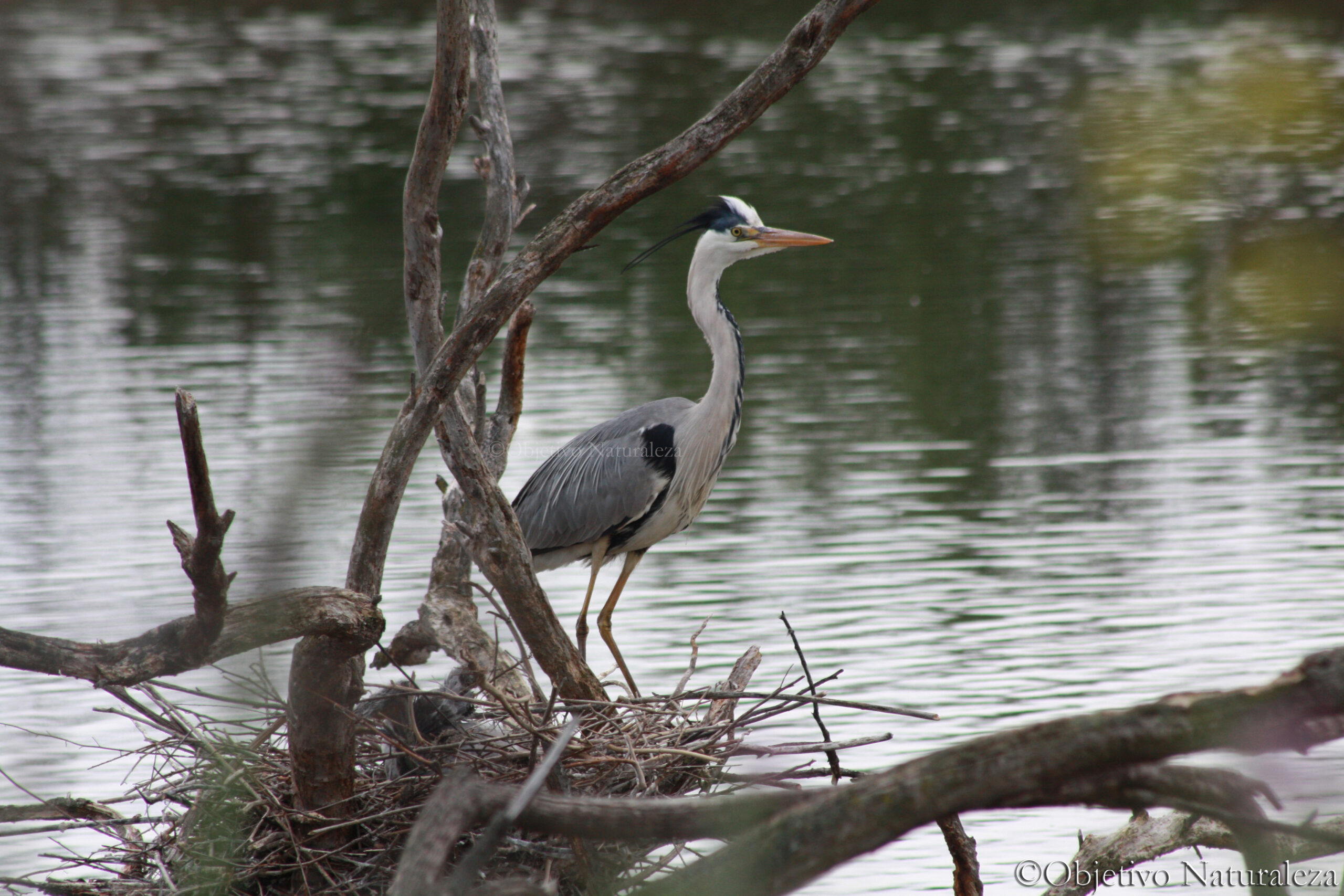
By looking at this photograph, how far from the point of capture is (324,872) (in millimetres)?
3730

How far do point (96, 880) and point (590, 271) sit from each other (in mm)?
11802

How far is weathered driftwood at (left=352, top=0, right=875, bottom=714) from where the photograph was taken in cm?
352

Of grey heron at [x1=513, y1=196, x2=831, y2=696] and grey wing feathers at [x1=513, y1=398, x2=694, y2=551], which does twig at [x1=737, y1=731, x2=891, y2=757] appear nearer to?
grey heron at [x1=513, y1=196, x2=831, y2=696]

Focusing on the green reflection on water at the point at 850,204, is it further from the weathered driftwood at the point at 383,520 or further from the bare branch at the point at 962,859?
the bare branch at the point at 962,859

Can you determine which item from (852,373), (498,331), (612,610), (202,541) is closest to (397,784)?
(498,331)

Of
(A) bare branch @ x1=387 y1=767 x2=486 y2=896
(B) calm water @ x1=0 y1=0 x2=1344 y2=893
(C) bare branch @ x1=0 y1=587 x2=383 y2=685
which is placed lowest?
(B) calm water @ x1=0 y1=0 x2=1344 y2=893

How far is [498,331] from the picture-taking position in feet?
12.5

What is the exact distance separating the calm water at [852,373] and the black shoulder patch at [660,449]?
40.1 inches

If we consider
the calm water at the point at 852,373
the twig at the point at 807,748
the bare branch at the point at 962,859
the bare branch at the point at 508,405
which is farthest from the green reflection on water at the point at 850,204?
the bare branch at the point at 962,859

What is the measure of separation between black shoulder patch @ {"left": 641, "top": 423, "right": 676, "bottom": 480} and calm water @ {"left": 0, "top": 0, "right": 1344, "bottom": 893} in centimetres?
102

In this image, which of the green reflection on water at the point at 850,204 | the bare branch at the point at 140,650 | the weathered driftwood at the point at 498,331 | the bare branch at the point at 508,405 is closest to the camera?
the bare branch at the point at 140,650

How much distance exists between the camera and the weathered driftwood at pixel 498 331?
11.6ft

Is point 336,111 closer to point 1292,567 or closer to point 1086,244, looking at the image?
point 1086,244

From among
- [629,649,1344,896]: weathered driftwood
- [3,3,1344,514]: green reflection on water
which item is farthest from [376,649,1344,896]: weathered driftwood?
[3,3,1344,514]: green reflection on water
